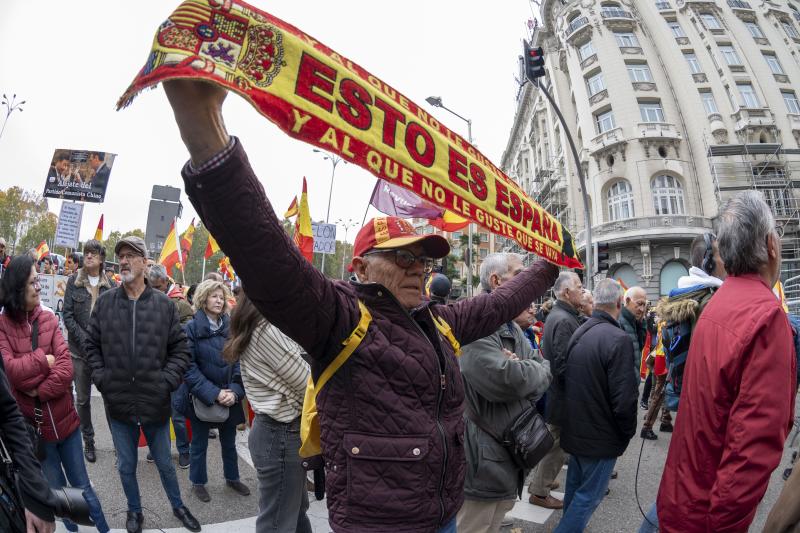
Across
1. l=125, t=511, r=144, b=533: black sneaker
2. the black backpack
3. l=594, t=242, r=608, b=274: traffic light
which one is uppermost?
l=594, t=242, r=608, b=274: traffic light

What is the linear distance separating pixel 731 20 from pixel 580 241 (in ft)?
53.3

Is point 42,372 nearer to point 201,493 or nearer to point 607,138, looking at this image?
point 201,493

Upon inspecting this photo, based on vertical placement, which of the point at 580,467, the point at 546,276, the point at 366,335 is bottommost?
the point at 580,467

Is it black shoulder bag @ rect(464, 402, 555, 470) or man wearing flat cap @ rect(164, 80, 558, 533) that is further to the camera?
black shoulder bag @ rect(464, 402, 555, 470)

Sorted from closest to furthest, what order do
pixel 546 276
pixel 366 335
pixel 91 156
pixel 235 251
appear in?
pixel 235 251 < pixel 366 335 < pixel 546 276 < pixel 91 156

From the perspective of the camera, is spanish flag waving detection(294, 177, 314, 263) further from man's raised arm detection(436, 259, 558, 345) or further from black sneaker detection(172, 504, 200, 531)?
man's raised arm detection(436, 259, 558, 345)

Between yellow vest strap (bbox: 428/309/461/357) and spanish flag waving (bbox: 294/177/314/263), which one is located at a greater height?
spanish flag waving (bbox: 294/177/314/263)

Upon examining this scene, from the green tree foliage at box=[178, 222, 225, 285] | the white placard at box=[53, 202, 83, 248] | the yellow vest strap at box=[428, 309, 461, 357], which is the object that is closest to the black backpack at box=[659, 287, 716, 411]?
the yellow vest strap at box=[428, 309, 461, 357]

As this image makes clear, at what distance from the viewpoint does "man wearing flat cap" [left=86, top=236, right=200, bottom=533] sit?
3568mm

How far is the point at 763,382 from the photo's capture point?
68.0 inches

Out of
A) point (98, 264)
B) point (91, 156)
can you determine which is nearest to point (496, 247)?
point (91, 156)

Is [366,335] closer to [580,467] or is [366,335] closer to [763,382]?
[763,382]

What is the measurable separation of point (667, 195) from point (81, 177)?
2817 centimetres

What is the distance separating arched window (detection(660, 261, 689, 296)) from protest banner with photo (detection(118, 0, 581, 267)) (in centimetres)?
2807
